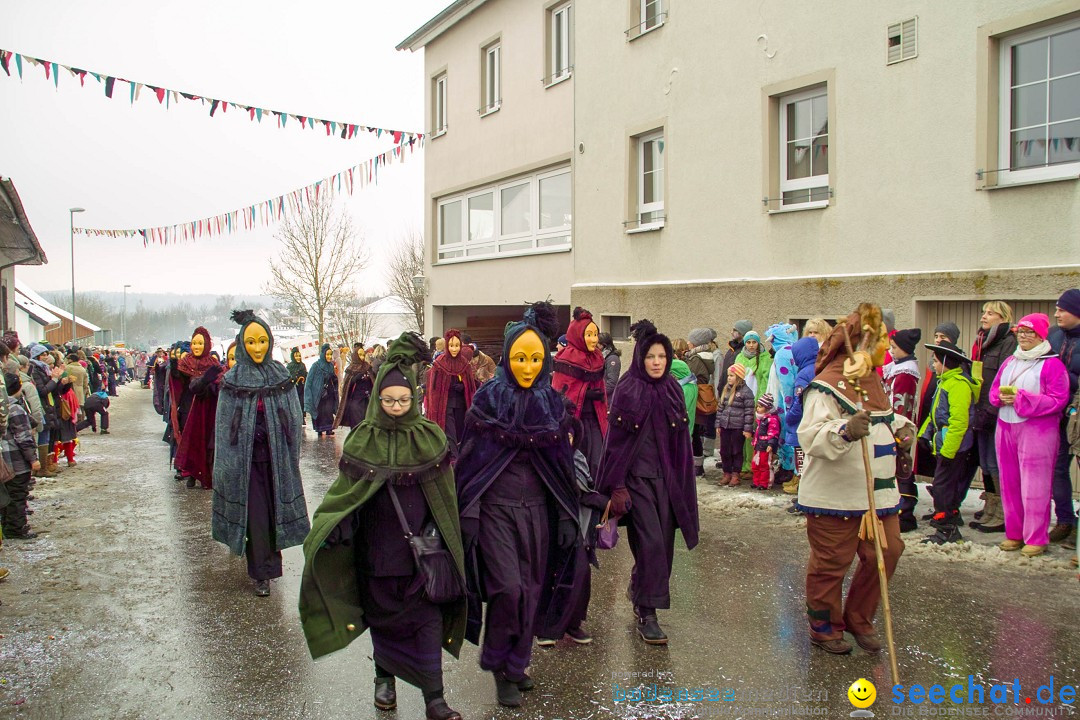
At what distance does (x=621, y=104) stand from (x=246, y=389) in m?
10.0

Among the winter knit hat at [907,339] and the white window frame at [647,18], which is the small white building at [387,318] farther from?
the winter knit hat at [907,339]

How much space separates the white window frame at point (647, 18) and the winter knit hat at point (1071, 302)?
8.42 meters

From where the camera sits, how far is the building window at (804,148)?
11258 millimetres

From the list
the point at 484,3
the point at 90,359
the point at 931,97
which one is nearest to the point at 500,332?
the point at 484,3

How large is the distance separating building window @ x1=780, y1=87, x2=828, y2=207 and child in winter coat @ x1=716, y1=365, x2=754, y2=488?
2770 millimetres

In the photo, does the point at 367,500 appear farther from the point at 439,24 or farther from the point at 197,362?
the point at 439,24

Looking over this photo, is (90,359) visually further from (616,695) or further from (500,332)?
(616,695)

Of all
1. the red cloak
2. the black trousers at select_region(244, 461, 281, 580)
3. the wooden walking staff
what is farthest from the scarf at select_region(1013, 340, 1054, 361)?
the black trousers at select_region(244, 461, 281, 580)

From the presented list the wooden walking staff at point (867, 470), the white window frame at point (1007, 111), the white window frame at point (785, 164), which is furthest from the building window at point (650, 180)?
the wooden walking staff at point (867, 470)

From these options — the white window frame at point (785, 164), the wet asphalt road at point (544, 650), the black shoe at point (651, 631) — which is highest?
the white window frame at point (785, 164)

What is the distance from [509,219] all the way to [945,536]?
13.3 metres

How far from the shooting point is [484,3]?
1903 centimetres

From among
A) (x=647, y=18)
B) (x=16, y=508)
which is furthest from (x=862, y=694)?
(x=647, y=18)

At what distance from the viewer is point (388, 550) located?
4.22 m
